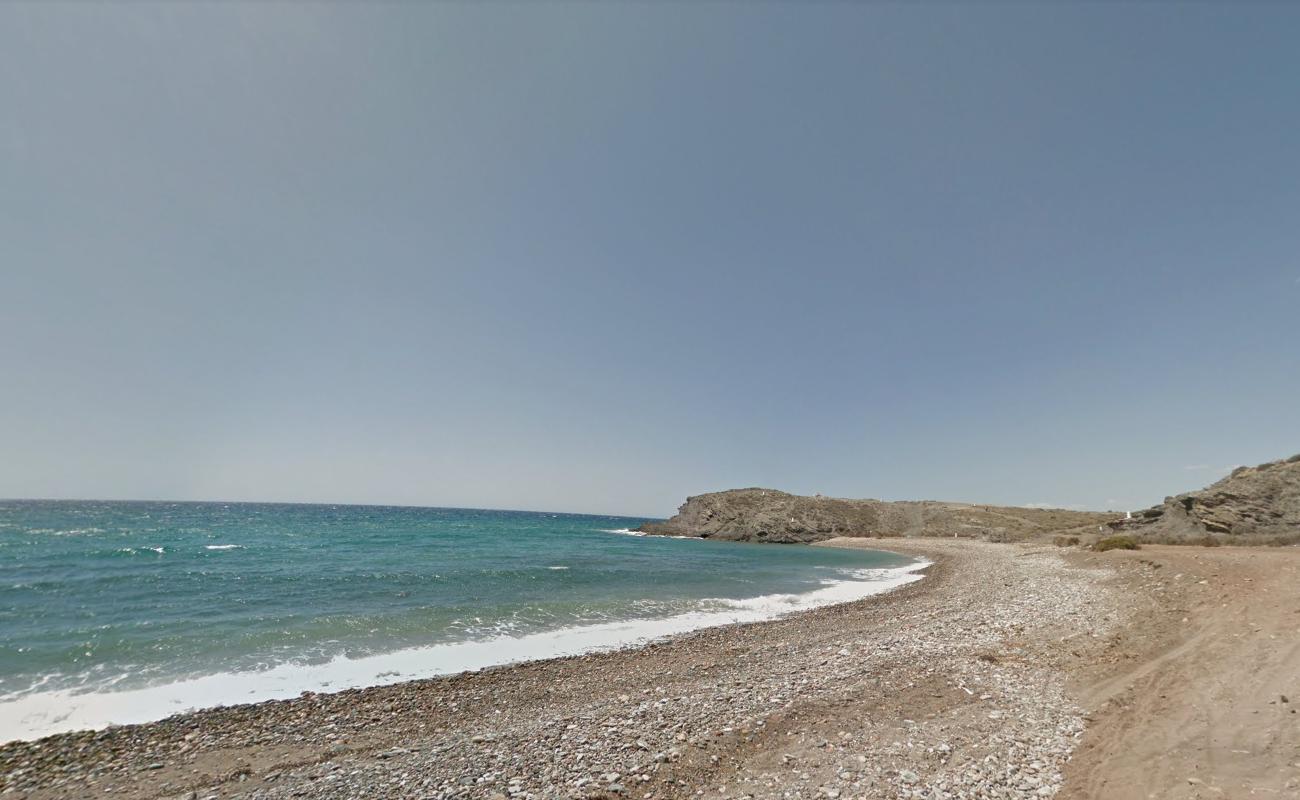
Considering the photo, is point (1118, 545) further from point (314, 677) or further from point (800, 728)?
point (314, 677)

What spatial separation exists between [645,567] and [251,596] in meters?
27.6

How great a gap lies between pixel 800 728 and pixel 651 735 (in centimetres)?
302

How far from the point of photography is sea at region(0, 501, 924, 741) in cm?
1332

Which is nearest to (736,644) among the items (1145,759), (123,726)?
(1145,759)

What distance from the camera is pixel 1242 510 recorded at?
36.2 metres

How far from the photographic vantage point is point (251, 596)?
23.9 meters

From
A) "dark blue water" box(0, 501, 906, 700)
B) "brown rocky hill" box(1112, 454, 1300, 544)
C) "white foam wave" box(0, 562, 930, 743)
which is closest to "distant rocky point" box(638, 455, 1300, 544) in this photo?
"brown rocky hill" box(1112, 454, 1300, 544)

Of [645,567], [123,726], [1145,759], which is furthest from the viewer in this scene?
[645,567]

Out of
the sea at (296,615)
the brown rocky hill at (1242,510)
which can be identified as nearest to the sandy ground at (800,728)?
the sea at (296,615)

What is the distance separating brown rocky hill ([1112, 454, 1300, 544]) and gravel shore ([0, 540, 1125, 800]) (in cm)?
3494

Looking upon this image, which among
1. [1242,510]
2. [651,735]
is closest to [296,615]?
[651,735]

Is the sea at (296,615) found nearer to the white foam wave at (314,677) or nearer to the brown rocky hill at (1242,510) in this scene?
the white foam wave at (314,677)

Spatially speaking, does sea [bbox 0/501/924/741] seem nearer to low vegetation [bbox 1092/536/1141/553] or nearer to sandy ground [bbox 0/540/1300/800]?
sandy ground [bbox 0/540/1300/800]

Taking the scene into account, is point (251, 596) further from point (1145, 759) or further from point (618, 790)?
point (1145, 759)
